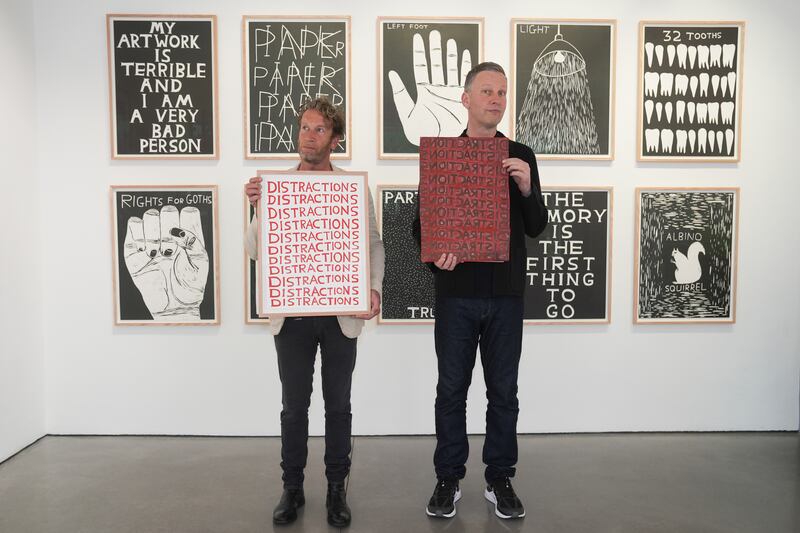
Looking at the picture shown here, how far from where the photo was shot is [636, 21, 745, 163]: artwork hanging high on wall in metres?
3.27

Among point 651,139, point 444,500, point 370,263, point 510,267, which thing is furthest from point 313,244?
point 651,139

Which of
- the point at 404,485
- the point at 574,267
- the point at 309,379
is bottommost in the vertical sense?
the point at 404,485

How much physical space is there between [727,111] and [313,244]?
2.42m

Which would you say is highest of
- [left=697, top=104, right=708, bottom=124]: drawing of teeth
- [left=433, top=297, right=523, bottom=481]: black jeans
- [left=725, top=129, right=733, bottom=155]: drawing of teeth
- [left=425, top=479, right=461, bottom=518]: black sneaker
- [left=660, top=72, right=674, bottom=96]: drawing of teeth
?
[left=660, top=72, right=674, bottom=96]: drawing of teeth

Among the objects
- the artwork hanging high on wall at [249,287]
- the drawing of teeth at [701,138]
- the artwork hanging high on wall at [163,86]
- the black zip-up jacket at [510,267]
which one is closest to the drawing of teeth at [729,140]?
the drawing of teeth at [701,138]

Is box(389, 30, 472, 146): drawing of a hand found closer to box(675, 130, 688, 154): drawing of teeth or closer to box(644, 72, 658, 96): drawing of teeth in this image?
box(644, 72, 658, 96): drawing of teeth

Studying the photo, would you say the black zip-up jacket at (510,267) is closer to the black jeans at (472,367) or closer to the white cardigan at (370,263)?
the black jeans at (472,367)

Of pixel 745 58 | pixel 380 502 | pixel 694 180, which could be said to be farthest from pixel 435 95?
pixel 380 502

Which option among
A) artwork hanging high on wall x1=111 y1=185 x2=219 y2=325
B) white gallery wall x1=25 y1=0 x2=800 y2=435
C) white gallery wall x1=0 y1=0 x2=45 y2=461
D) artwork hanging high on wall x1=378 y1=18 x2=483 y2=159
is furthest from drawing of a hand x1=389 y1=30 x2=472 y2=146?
white gallery wall x1=0 y1=0 x2=45 y2=461

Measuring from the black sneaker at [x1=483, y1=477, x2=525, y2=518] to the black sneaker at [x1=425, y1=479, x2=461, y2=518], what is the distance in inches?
6.4

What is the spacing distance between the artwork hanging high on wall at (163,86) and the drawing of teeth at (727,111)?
2.71m

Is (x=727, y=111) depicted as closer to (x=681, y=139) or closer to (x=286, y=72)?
(x=681, y=139)

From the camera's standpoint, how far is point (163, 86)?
10.6 ft

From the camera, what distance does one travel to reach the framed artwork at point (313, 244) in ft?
7.52
